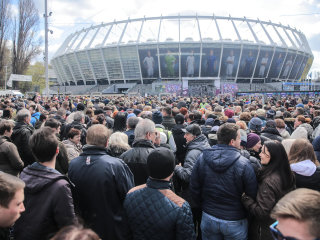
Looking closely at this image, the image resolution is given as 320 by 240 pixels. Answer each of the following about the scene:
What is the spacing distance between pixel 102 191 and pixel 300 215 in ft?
5.49

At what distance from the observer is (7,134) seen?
4.31 metres

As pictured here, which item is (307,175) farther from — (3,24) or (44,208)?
(3,24)

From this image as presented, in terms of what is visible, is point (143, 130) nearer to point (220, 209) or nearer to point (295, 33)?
point (220, 209)

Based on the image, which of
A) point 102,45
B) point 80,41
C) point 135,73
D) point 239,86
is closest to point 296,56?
point 239,86

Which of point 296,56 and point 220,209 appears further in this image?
point 296,56

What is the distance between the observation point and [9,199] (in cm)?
167

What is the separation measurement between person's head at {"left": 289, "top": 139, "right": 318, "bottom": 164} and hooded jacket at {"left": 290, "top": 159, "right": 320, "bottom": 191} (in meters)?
0.08

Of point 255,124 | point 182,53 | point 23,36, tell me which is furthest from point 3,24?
point 255,124

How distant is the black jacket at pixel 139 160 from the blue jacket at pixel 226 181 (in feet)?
2.21

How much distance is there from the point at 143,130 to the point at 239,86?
41304 millimetres

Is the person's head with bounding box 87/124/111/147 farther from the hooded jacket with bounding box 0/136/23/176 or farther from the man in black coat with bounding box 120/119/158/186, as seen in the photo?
the hooded jacket with bounding box 0/136/23/176

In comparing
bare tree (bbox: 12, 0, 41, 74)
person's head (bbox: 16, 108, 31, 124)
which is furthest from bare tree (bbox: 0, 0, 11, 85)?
person's head (bbox: 16, 108, 31, 124)

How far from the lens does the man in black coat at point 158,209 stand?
2150mm

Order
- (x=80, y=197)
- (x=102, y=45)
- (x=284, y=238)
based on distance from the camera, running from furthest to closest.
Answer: (x=102, y=45) < (x=80, y=197) < (x=284, y=238)
